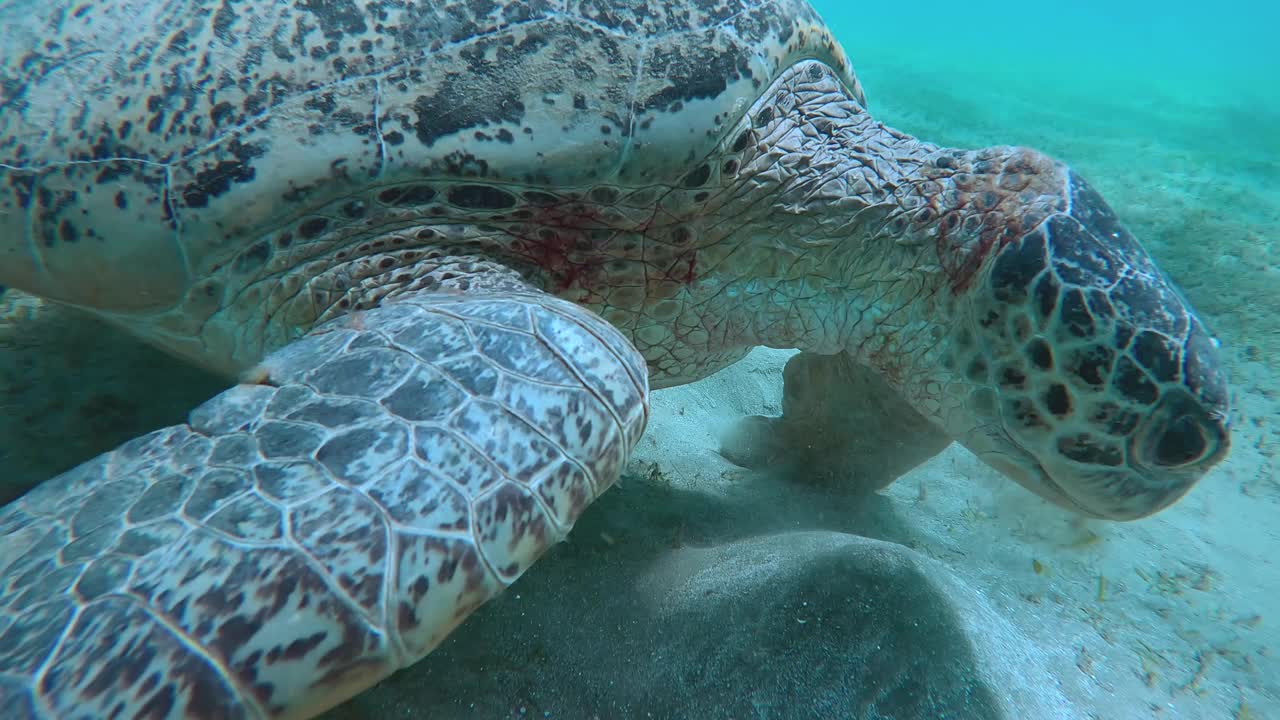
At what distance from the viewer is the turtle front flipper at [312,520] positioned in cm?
77

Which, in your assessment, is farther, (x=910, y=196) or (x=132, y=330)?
(x=910, y=196)

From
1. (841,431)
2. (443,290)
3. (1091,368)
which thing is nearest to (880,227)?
(1091,368)

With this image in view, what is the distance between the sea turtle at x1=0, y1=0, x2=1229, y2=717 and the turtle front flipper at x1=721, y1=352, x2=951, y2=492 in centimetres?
39

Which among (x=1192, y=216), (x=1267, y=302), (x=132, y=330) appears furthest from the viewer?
(x=1192, y=216)

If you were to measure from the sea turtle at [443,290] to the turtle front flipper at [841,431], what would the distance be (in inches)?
15.5

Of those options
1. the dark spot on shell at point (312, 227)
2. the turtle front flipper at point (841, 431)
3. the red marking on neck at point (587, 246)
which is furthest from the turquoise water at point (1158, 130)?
the dark spot on shell at point (312, 227)

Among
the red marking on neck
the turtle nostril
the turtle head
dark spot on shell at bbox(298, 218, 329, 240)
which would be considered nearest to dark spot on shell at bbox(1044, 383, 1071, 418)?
the turtle head

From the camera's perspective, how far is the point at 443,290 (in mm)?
1597

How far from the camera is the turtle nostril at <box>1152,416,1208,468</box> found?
152 centimetres

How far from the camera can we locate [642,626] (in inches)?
57.2

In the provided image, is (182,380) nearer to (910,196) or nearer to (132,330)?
(132,330)

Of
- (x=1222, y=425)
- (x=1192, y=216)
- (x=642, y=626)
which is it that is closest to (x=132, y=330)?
(x=642, y=626)

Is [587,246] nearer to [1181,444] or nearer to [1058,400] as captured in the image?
[1058,400]

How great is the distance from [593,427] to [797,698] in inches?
29.2
